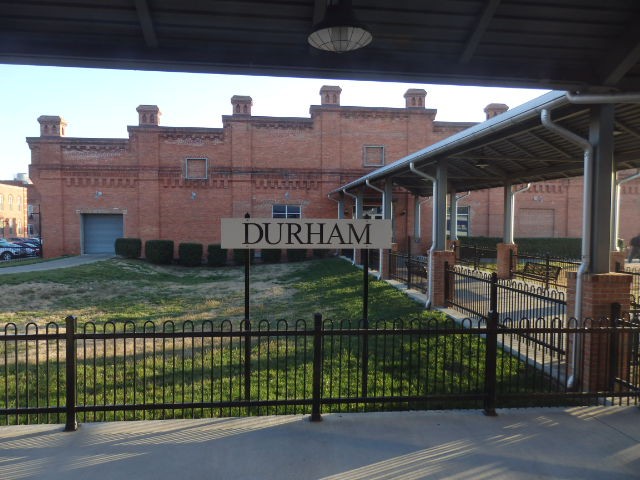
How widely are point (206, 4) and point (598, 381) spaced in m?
5.88

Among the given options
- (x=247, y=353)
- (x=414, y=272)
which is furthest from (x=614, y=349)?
(x=414, y=272)

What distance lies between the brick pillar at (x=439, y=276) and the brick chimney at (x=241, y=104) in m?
17.6

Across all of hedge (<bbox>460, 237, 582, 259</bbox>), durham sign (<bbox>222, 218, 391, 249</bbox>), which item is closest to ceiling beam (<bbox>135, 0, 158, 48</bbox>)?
durham sign (<bbox>222, 218, 391, 249</bbox>)

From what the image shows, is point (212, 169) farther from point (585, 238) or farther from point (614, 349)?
point (614, 349)

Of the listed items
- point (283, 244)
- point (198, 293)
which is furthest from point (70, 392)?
point (198, 293)

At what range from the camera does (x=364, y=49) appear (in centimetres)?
446

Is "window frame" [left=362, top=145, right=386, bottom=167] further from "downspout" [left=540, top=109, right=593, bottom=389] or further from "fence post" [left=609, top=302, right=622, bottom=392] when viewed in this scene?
"fence post" [left=609, top=302, right=622, bottom=392]

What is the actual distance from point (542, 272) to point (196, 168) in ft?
59.6

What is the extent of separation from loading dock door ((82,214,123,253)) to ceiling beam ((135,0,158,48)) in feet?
75.8

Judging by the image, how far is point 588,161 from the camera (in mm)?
5867

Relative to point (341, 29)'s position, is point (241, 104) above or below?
above

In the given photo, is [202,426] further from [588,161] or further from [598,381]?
[588,161]

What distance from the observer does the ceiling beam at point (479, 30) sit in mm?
3868

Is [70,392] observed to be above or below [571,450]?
above
